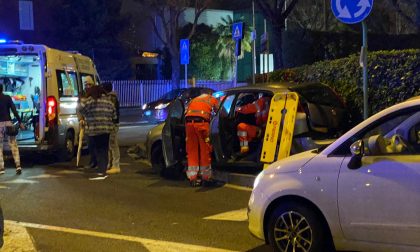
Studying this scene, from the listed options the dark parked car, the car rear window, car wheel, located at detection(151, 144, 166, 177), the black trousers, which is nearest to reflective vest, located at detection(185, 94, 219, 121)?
the car rear window

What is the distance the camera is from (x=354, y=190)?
4.75m

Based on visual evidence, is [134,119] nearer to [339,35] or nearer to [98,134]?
[339,35]

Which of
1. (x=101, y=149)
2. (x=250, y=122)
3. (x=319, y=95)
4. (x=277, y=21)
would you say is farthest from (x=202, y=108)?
(x=277, y=21)

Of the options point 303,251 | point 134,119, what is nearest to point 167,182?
point 303,251

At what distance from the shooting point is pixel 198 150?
907 centimetres

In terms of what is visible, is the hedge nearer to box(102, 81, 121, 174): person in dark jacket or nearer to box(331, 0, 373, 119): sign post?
box(331, 0, 373, 119): sign post

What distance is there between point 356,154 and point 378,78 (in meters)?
6.15

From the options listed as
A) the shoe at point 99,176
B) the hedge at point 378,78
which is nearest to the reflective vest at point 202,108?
the shoe at point 99,176

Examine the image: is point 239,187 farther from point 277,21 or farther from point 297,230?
point 277,21

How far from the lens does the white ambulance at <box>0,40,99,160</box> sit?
37.0 ft

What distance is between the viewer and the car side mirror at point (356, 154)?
4.72 metres

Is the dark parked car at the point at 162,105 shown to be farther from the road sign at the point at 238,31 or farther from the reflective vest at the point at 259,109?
the reflective vest at the point at 259,109

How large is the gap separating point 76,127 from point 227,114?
4503mm

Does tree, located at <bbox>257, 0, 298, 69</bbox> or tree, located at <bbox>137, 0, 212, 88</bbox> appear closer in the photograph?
tree, located at <bbox>257, 0, 298, 69</bbox>
